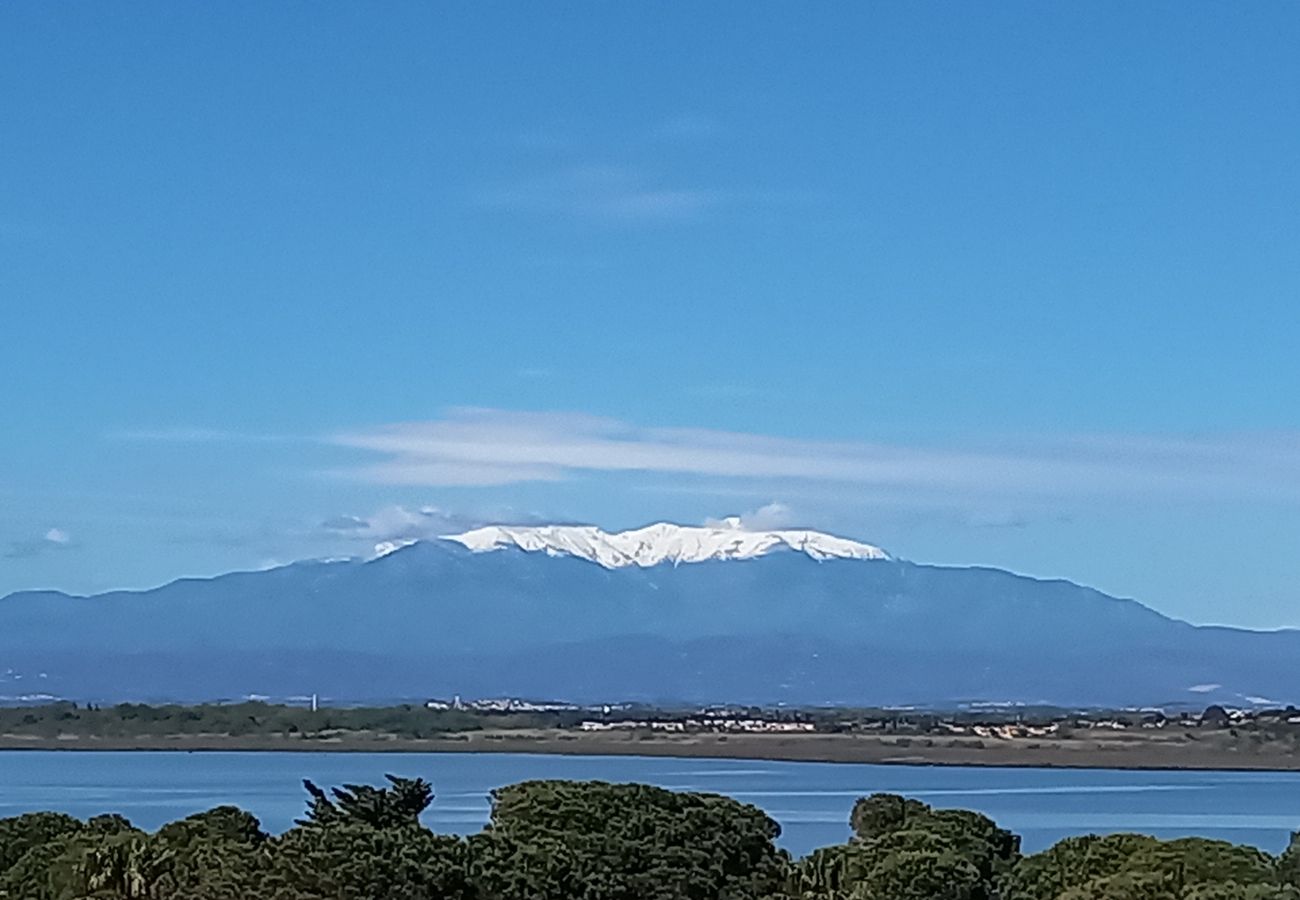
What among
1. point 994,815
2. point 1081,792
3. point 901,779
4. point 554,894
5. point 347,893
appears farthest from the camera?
point 901,779

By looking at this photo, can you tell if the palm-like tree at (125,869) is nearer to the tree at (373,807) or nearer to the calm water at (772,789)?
the tree at (373,807)

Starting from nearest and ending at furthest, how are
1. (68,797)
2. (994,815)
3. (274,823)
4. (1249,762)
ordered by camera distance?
(274,823) → (994,815) → (68,797) → (1249,762)

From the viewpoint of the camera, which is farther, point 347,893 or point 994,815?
point 994,815

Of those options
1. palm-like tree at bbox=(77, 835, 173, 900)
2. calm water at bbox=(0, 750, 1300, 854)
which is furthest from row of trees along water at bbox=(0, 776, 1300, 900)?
calm water at bbox=(0, 750, 1300, 854)

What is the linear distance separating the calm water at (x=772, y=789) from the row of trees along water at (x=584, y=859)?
141 feet

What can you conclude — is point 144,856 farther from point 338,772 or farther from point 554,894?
point 338,772

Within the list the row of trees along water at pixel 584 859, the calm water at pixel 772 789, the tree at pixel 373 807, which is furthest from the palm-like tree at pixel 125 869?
the calm water at pixel 772 789

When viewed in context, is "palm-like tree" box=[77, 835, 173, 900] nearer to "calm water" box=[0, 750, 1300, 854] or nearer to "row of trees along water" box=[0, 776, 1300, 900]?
"row of trees along water" box=[0, 776, 1300, 900]

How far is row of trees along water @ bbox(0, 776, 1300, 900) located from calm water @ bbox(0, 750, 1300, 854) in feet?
141

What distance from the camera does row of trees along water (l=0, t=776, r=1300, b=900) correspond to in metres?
34.1

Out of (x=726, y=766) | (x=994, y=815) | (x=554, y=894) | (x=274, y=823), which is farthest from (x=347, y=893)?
(x=726, y=766)

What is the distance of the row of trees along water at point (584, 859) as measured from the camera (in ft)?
112

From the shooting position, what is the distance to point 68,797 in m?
132

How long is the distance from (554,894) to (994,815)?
84.9 meters
